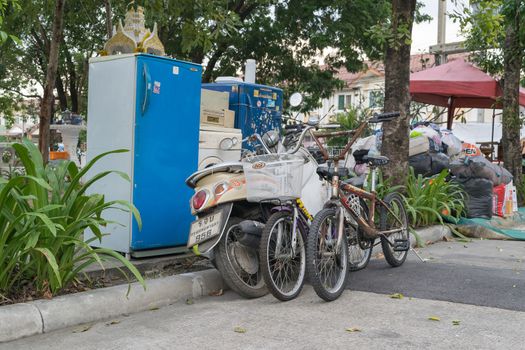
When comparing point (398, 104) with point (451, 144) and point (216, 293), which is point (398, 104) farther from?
point (216, 293)

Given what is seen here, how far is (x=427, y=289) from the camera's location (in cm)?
505

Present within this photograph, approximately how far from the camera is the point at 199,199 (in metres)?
4.88

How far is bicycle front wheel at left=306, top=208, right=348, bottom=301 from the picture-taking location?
14.8 feet

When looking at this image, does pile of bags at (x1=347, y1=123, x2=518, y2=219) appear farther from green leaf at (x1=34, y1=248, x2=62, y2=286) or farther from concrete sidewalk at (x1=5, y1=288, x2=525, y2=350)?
green leaf at (x1=34, y1=248, x2=62, y2=286)

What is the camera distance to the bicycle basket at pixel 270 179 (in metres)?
4.62

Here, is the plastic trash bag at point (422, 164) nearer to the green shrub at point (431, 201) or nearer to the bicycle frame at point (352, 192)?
the green shrub at point (431, 201)

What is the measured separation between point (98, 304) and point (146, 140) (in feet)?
5.80

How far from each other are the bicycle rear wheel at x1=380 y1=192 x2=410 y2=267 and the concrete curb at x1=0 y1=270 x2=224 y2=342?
1.76 metres

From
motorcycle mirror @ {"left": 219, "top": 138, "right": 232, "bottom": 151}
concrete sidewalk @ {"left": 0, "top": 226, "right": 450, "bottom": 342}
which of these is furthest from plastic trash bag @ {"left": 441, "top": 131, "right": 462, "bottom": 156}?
concrete sidewalk @ {"left": 0, "top": 226, "right": 450, "bottom": 342}

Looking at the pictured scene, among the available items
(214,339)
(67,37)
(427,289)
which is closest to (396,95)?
(427,289)

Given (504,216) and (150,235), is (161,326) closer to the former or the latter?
(150,235)

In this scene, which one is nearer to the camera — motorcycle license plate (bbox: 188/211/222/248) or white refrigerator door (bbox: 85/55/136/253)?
motorcycle license plate (bbox: 188/211/222/248)

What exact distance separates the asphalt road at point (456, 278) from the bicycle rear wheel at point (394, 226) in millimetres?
110

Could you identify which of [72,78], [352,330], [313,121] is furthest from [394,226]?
[72,78]
